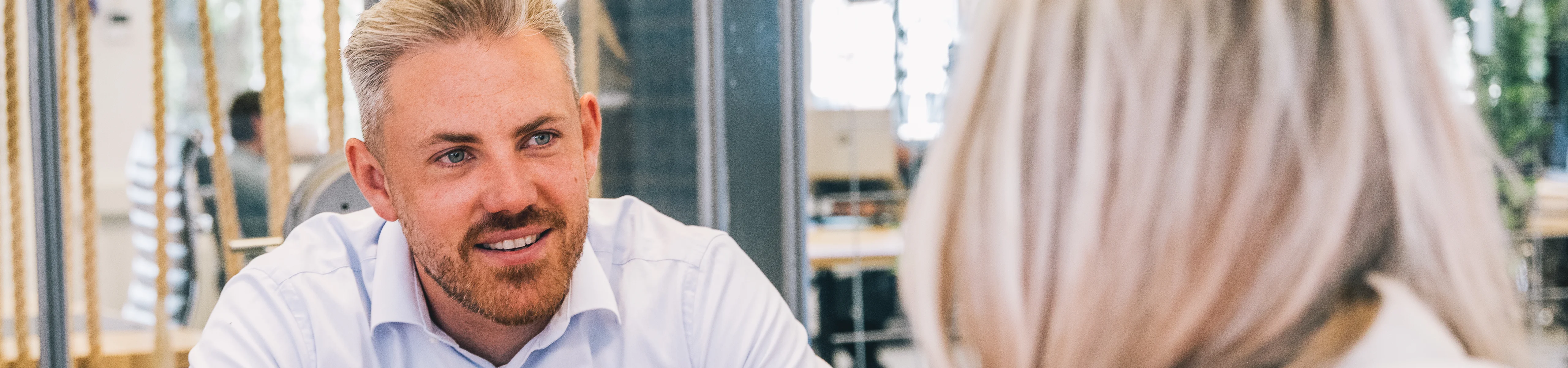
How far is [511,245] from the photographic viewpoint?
1.14 metres

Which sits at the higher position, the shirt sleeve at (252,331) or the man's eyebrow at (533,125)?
the man's eyebrow at (533,125)

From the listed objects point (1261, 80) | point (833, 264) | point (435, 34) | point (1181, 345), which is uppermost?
point (435, 34)

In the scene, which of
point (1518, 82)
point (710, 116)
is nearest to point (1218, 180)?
point (710, 116)

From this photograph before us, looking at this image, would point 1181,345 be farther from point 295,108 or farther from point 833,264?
point 295,108

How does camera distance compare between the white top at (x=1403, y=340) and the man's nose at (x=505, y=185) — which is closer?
the white top at (x=1403, y=340)

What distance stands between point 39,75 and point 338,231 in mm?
598

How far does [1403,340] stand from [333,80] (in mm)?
1328

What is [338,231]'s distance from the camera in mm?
1298

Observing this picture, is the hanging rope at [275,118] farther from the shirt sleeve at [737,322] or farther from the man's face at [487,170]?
the shirt sleeve at [737,322]

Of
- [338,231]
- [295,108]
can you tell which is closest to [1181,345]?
[338,231]

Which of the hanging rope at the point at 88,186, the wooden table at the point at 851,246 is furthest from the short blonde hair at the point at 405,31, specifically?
the wooden table at the point at 851,246

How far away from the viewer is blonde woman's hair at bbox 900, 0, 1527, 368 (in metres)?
0.54

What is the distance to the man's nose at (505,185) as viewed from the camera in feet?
3.55

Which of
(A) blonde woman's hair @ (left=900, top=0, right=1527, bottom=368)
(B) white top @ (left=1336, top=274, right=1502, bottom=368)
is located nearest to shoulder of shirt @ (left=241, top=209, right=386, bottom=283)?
(A) blonde woman's hair @ (left=900, top=0, right=1527, bottom=368)
